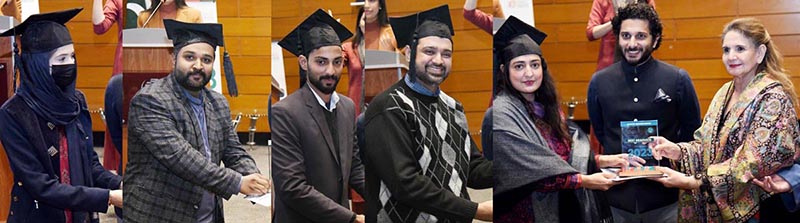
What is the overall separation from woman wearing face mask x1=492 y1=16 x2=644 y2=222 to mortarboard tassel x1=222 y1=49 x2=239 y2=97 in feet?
2.98

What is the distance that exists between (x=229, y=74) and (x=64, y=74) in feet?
3.08

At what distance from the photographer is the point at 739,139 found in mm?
3727

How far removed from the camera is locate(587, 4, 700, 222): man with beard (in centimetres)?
385

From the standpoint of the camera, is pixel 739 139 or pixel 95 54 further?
pixel 95 54

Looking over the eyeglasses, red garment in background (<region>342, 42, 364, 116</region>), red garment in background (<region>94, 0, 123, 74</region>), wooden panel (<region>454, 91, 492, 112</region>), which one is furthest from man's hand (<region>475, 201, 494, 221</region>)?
red garment in background (<region>94, 0, 123, 74</region>)

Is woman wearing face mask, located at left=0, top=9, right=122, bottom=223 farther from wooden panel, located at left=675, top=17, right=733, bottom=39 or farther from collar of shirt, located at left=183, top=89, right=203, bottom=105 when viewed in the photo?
wooden panel, located at left=675, top=17, right=733, bottom=39

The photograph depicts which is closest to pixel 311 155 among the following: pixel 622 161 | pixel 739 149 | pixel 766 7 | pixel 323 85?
pixel 323 85

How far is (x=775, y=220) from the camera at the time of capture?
385 cm

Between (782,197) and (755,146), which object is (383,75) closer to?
(755,146)

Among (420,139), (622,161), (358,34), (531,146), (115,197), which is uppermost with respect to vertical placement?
(358,34)

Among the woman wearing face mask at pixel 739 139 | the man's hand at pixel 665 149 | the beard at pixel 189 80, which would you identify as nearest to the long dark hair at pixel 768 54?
the woman wearing face mask at pixel 739 139

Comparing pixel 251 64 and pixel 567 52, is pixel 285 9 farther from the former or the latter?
pixel 567 52

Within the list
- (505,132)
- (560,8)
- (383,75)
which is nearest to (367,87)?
(383,75)

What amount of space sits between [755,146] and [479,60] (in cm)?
126
